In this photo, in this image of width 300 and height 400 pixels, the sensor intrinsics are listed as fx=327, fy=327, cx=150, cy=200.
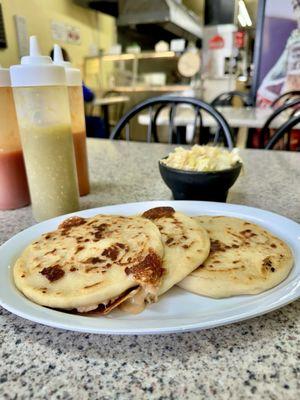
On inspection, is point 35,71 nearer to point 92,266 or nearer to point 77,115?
point 77,115

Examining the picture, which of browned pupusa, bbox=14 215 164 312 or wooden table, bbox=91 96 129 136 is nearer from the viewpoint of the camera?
browned pupusa, bbox=14 215 164 312

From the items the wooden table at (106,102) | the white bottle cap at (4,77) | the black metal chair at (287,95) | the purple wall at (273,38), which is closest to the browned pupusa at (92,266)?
the white bottle cap at (4,77)

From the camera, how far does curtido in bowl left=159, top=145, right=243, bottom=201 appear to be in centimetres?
73

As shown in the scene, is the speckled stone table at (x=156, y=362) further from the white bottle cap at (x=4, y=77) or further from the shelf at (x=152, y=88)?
the shelf at (x=152, y=88)

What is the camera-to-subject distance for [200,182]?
74 cm

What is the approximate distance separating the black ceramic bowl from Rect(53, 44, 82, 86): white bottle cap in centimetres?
29

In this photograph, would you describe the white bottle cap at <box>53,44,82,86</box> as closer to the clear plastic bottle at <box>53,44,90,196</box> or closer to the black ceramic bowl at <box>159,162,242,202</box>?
the clear plastic bottle at <box>53,44,90,196</box>

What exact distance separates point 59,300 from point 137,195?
0.55 m

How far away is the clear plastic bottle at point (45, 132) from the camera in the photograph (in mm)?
627

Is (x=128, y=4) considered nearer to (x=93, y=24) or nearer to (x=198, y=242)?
(x=93, y=24)

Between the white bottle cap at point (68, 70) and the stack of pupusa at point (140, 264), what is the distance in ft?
1.34

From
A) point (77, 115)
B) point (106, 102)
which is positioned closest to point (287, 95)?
point (106, 102)

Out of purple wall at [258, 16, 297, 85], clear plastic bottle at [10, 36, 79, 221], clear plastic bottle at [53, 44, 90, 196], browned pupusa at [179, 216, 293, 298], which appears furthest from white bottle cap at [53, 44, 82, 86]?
purple wall at [258, 16, 297, 85]

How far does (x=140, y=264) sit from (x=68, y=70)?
558 millimetres
